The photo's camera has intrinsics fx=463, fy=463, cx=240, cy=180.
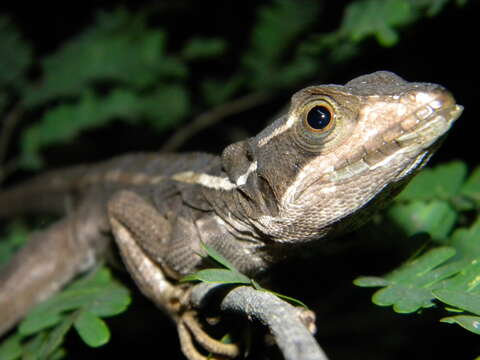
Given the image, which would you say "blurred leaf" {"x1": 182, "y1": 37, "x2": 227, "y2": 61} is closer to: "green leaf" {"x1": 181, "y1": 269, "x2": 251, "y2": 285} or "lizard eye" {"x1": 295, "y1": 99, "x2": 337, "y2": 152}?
"lizard eye" {"x1": 295, "y1": 99, "x2": 337, "y2": 152}

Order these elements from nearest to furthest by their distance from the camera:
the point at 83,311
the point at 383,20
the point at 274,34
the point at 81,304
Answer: the point at 83,311 < the point at 81,304 < the point at 383,20 < the point at 274,34

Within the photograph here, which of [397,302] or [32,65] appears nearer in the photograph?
[397,302]

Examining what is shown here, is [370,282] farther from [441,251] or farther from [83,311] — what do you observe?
[83,311]

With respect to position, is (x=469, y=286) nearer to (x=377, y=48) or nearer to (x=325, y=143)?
(x=325, y=143)

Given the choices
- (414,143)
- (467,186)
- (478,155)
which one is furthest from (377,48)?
(414,143)

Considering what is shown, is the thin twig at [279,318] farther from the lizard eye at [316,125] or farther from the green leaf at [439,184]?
the green leaf at [439,184]

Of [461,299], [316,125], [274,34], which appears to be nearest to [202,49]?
[274,34]
